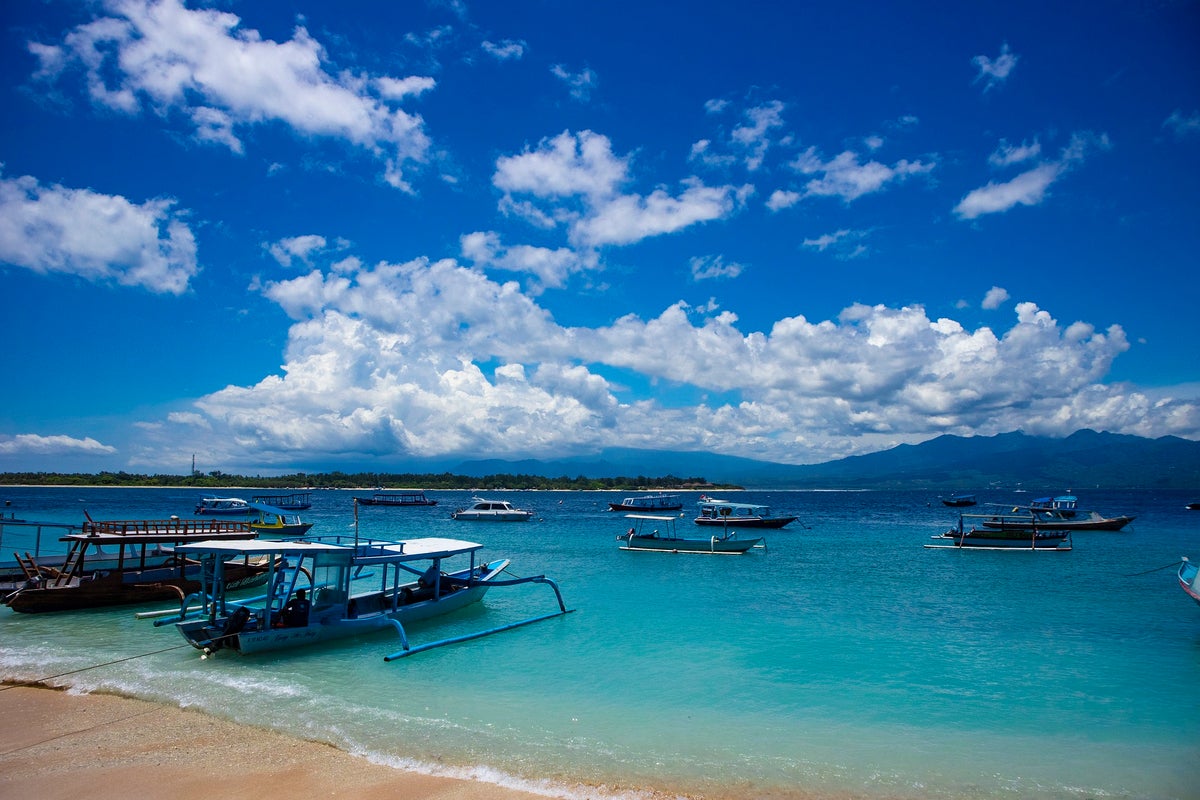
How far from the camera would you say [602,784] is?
9852 millimetres

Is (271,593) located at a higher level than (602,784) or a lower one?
higher

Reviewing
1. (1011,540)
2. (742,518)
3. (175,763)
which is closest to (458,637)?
(175,763)

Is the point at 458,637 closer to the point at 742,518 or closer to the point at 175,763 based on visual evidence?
the point at 175,763

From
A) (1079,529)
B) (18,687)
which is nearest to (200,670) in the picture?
(18,687)

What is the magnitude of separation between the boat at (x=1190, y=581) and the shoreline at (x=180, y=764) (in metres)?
18.0

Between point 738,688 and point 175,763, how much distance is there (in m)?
10.6

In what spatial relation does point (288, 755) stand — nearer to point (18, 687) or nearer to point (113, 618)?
point (18, 687)

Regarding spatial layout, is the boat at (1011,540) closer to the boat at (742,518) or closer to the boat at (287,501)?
the boat at (742,518)

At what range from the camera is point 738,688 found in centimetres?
1488

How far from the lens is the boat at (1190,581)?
1843 cm

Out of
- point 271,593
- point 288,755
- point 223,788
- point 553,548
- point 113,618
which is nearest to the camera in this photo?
point 223,788

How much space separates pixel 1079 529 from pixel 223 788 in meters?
68.2

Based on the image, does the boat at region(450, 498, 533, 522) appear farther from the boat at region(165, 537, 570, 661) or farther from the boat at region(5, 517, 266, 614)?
the boat at region(165, 537, 570, 661)

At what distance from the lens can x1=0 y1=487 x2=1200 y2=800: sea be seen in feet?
34.6
